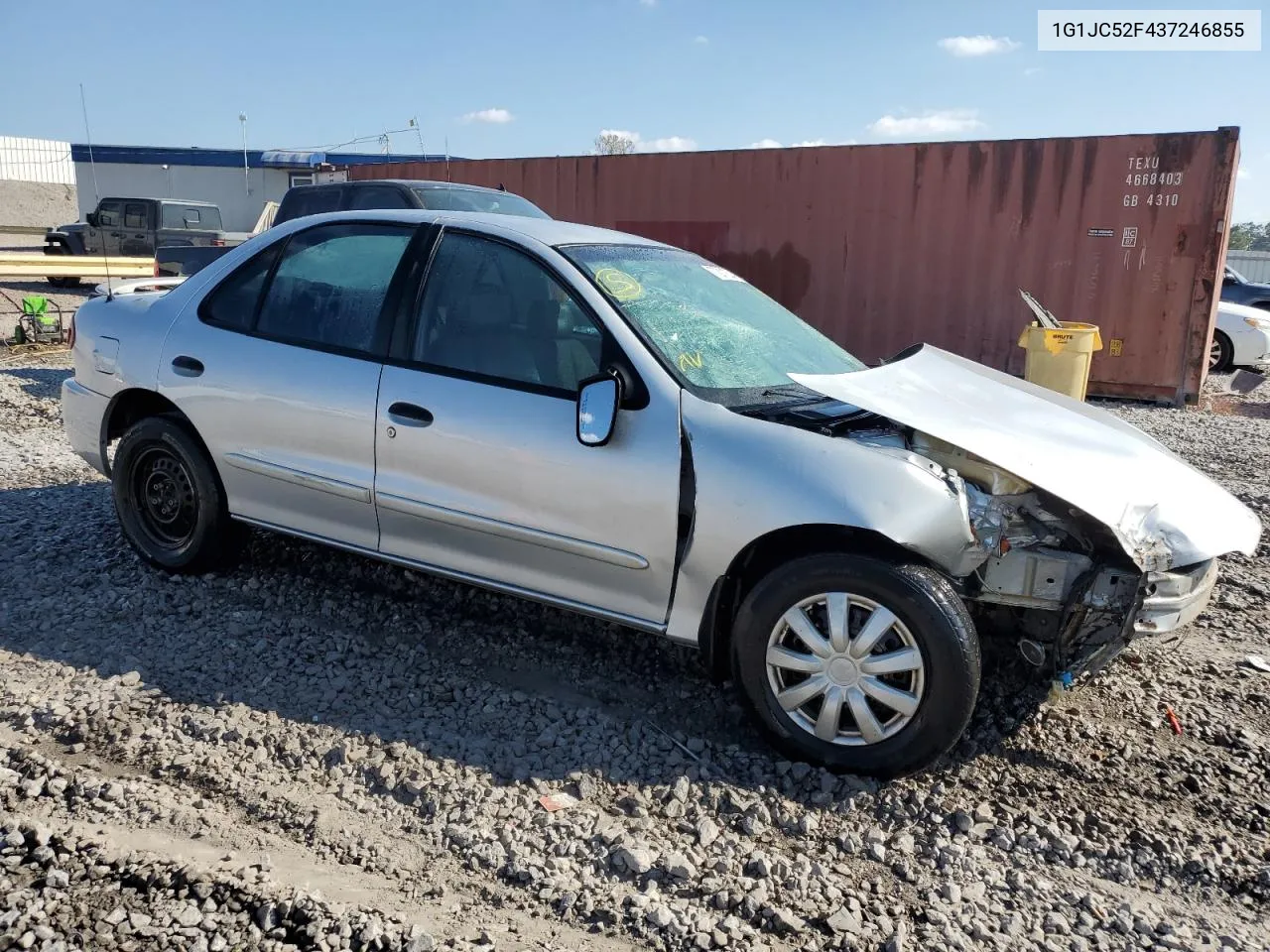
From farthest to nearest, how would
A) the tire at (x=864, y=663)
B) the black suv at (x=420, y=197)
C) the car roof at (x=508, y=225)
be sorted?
the black suv at (x=420, y=197) < the car roof at (x=508, y=225) < the tire at (x=864, y=663)

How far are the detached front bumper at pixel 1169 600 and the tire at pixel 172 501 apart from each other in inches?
140

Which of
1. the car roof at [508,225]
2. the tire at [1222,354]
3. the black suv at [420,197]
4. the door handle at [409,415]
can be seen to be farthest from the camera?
the tire at [1222,354]

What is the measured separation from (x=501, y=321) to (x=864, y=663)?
176cm

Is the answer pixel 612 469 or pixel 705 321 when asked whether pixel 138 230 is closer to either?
pixel 705 321

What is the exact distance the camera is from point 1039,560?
10.3 ft

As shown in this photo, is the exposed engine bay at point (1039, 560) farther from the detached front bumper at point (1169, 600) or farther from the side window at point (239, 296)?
the side window at point (239, 296)

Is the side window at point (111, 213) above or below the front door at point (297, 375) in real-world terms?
above

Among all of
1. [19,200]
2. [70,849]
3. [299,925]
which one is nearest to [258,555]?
[70,849]

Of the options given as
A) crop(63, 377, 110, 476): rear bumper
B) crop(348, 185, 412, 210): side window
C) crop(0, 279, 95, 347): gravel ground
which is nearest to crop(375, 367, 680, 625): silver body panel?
crop(63, 377, 110, 476): rear bumper

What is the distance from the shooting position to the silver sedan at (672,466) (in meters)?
3.10

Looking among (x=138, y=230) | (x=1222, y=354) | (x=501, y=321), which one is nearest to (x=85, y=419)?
(x=501, y=321)

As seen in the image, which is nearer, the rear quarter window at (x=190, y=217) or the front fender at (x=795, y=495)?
the front fender at (x=795, y=495)

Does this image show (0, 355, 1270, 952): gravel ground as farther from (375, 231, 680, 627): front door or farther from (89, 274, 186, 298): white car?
(89, 274, 186, 298): white car

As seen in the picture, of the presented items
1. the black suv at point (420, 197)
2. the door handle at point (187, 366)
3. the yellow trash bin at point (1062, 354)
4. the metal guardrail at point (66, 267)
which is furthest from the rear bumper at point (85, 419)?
the metal guardrail at point (66, 267)
